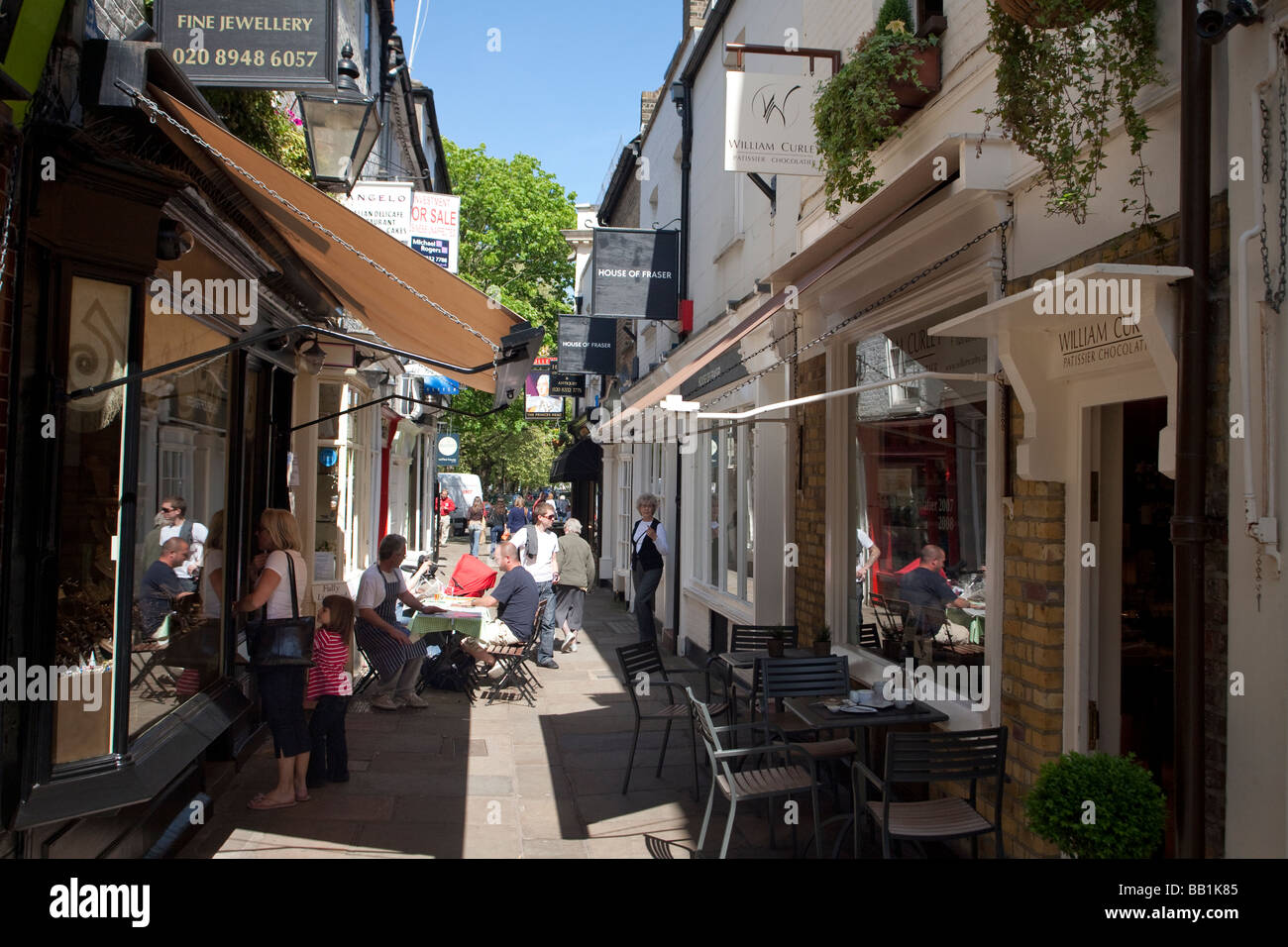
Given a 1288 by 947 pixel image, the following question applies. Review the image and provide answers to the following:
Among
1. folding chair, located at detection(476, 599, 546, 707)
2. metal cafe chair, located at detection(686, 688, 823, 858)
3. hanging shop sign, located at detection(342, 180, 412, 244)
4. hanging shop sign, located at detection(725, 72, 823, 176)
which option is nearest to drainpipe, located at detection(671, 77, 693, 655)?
folding chair, located at detection(476, 599, 546, 707)

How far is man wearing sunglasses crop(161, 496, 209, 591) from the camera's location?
5.30 meters

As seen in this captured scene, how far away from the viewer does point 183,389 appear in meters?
5.59

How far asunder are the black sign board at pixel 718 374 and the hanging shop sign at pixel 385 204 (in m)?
3.55

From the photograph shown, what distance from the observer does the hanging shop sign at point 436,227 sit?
38.3ft

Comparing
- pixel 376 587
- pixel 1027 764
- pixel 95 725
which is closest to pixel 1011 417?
pixel 1027 764

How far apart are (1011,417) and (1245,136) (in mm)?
1846

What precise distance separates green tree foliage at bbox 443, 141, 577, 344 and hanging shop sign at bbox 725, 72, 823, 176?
17.4 meters

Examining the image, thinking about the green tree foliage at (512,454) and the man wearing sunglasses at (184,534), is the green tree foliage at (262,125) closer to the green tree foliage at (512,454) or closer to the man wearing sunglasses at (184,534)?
the man wearing sunglasses at (184,534)

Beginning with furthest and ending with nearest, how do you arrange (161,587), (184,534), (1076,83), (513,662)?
(513,662)
(184,534)
(161,587)
(1076,83)

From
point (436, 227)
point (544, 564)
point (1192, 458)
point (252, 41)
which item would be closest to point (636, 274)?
point (436, 227)

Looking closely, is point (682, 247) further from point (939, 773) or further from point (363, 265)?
point (939, 773)

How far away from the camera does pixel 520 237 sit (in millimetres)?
24641

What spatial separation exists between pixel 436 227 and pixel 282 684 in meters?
7.36
